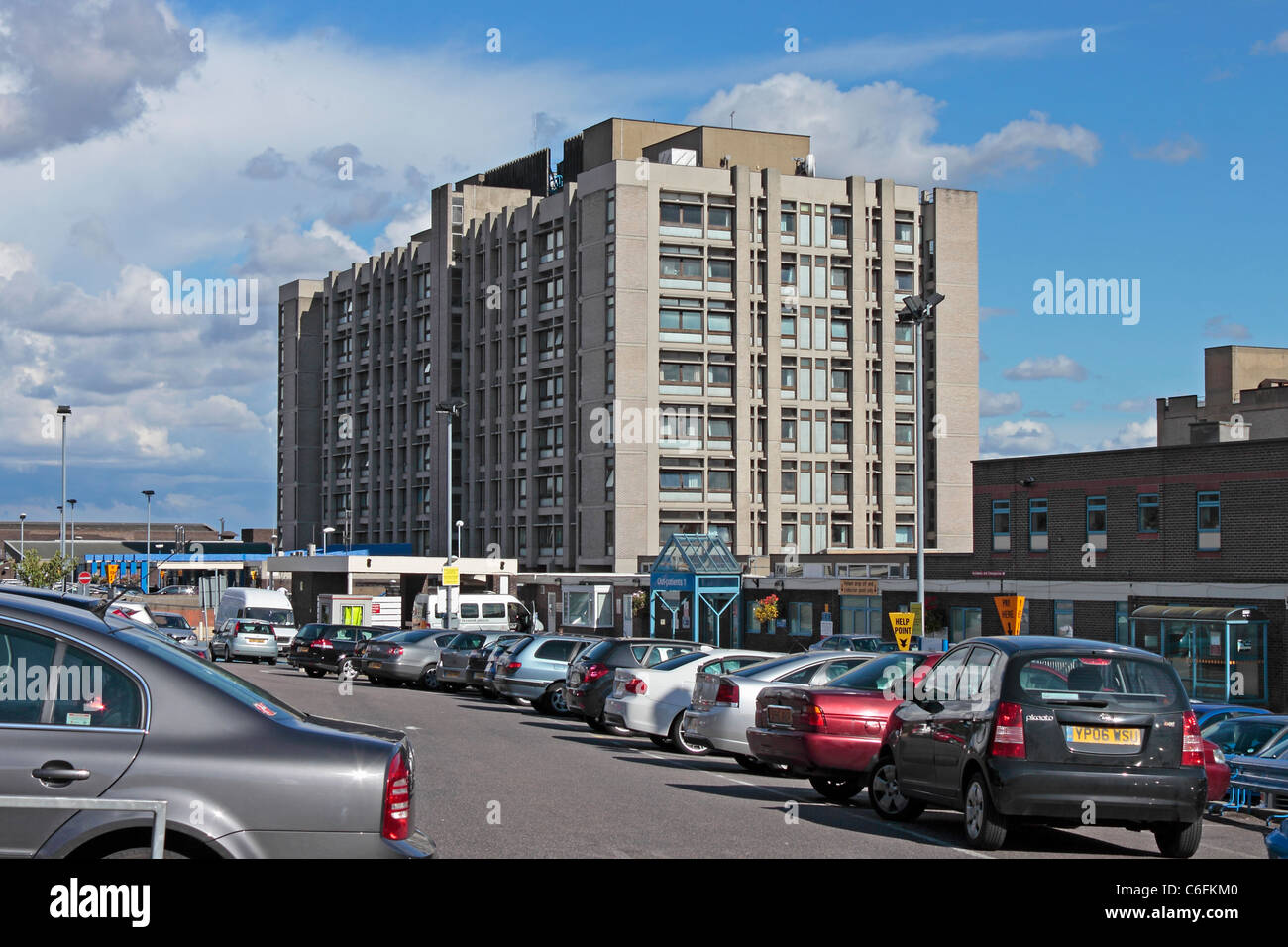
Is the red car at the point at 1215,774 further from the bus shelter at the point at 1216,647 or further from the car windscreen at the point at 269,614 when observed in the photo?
the car windscreen at the point at 269,614

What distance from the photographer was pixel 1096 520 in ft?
143

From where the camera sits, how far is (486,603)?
55375mm

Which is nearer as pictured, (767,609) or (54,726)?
(54,726)

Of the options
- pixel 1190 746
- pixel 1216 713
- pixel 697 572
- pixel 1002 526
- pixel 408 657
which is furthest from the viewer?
pixel 697 572

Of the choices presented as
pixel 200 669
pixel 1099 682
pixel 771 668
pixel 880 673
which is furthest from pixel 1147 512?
pixel 200 669

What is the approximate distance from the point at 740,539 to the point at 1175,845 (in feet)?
219

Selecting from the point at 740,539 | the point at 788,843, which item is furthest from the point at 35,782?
the point at 740,539

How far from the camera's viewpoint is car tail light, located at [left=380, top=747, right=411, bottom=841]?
595 centimetres

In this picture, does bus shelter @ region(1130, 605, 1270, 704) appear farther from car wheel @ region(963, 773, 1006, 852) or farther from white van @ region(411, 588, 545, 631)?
car wheel @ region(963, 773, 1006, 852)

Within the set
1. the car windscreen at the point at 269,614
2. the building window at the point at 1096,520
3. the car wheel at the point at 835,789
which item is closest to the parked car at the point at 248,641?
the car windscreen at the point at 269,614

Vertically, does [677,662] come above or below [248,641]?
above

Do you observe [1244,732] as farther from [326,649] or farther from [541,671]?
[326,649]

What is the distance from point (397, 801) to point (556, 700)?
2328 cm

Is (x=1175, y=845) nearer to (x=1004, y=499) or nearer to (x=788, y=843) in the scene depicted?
(x=788, y=843)
